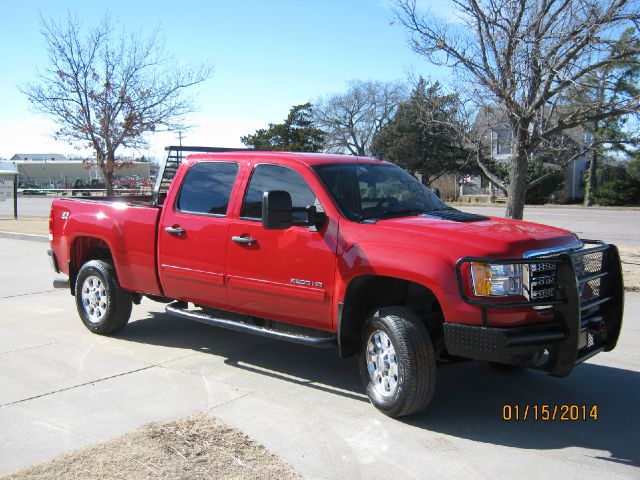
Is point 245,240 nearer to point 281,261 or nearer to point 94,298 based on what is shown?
point 281,261

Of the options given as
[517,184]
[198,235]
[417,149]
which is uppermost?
[417,149]

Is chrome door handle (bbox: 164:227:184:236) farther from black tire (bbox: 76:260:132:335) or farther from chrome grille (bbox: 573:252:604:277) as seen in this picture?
chrome grille (bbox: 573:252:604:277)

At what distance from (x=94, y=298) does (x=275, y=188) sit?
2.91 metres

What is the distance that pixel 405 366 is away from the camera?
14.6 ft

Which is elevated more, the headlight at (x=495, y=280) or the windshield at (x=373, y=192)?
the windshield at (x=373, y=192)

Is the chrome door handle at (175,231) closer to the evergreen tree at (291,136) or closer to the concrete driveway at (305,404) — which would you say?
the concrete driveway at (305,404)

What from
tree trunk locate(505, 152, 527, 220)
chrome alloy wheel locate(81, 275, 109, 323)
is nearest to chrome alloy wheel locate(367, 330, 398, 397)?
chrome alloy wheel locate(81, 275, 109, 323)

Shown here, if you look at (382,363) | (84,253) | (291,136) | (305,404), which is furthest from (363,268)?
A: (291,136)

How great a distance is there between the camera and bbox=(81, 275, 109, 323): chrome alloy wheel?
705 centimetres
